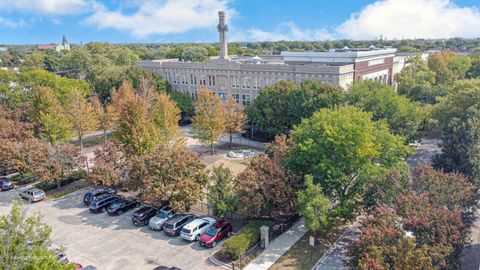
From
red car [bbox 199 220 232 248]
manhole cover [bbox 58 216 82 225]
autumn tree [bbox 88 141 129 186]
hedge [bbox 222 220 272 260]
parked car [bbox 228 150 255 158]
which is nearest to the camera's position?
hedge [bbox 222 220 272 260]

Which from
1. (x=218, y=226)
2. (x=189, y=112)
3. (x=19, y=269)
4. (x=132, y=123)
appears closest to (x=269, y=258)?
(x=218, y=226)

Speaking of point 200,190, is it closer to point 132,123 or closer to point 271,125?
point 132,123

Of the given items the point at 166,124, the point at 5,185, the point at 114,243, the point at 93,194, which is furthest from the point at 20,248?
the point at 166,124

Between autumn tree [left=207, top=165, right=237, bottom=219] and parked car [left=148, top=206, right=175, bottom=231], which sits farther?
parked car [left=148, top=206, right=175, bottom=231]

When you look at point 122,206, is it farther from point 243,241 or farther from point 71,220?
point 243,241

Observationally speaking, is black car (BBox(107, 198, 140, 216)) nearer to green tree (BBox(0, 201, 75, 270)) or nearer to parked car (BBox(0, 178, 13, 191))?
parked car (BBox(0, 178, 13, 191))

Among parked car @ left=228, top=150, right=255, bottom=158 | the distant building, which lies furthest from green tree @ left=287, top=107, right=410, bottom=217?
the distant building
